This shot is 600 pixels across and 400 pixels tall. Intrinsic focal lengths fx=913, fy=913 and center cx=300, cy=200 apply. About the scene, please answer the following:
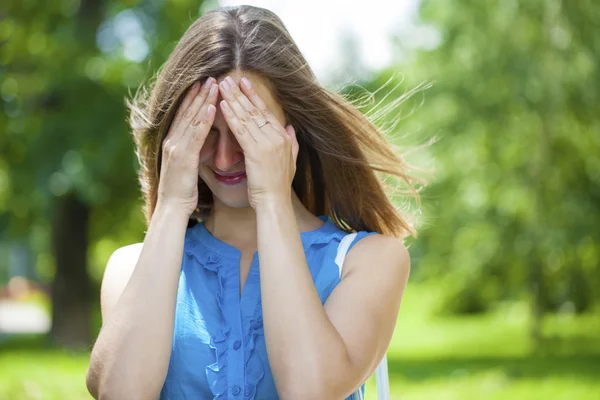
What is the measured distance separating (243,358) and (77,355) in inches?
447

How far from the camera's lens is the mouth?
2.48 meters

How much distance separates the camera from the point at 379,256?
2424 millimetres

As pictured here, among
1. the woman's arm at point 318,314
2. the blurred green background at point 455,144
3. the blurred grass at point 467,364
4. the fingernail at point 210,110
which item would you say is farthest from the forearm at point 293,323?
the blurred green background at point 455,144

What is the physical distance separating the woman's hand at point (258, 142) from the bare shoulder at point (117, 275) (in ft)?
1.51

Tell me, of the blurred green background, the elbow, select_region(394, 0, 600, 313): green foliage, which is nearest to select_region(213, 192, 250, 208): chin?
the elbow

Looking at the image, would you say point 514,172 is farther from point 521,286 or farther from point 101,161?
point 101,161

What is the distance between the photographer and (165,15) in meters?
13.8

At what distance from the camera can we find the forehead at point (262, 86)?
96.2 inches

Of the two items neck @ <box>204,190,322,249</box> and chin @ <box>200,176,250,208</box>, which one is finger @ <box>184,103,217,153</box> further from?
neck @ <box>204,190,322,249</box>

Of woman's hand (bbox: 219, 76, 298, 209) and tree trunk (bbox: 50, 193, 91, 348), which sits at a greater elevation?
woman's hand (bbox: 219, 76, 298, 209)

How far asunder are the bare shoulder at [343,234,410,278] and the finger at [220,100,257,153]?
0.40 meters

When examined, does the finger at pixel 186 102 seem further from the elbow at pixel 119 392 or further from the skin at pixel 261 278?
the elbow at pixel 119 392

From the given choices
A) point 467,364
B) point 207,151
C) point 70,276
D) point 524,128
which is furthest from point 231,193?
point 70,276

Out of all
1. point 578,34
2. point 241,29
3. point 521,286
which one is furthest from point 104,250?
point 241,29
